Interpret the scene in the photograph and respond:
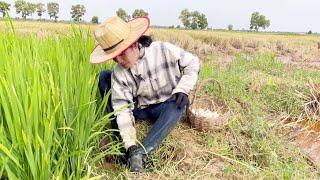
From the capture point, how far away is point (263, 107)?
459 centimetres

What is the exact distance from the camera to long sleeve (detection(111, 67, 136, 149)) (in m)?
2.77

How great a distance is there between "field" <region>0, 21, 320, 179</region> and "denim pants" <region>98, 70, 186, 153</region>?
9 cm

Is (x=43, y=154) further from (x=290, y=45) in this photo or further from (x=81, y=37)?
(x=290, y=45)

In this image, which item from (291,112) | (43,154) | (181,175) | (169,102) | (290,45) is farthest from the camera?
(290,45)

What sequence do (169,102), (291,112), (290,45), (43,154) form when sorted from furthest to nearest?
(290,45), (291,112), (169,102), (43,154)

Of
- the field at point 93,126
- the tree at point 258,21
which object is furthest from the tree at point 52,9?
the field at point 93,126

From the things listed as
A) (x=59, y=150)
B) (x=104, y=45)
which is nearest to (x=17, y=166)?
(x=59, y=150)

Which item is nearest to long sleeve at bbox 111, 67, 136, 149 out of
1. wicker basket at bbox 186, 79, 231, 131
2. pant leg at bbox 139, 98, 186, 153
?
pant leg at bbox 139, 98, 186, 153

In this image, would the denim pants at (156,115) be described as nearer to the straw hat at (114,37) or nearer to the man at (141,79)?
the man at (141,79)

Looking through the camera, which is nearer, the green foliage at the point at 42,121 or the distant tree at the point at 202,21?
the green foliage at the point at 42,121

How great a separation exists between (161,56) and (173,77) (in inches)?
6.7

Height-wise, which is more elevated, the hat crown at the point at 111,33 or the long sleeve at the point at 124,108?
the hat crown at the point at 111,33

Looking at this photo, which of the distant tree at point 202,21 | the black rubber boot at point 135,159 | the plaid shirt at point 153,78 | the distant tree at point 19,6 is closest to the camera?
the black rubber boot at point 135,159

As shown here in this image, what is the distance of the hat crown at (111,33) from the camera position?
8.90 ft
